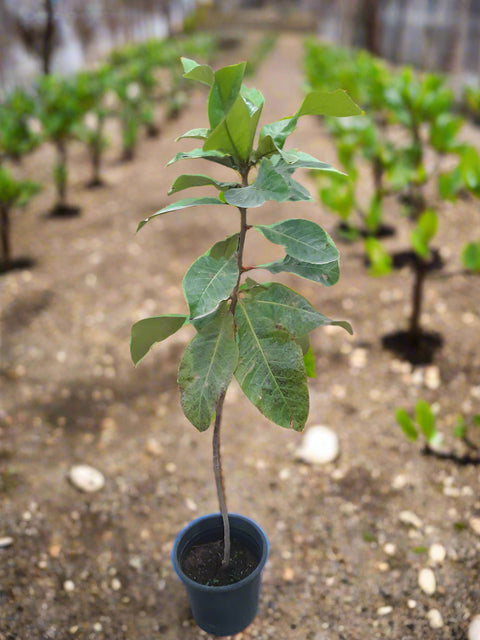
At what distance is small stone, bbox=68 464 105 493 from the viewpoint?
1941 mm

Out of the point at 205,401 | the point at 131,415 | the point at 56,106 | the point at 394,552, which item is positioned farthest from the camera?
the point at 56,106

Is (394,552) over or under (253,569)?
under

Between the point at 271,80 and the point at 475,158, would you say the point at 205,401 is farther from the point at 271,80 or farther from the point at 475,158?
the point at 271,80

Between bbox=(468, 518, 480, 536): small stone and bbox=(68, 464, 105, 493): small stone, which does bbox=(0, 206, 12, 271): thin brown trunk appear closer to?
bbox=(68, 464, 105, 493): small stone

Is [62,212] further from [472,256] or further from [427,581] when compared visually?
[427,581]

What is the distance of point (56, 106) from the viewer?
4.08 m

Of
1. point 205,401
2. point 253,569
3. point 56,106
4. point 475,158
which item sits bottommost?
point 253,569

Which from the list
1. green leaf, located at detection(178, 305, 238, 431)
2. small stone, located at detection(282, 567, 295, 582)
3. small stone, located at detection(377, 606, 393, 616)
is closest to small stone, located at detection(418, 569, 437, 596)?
small stone, located at detection(377, 606, 393, 616)

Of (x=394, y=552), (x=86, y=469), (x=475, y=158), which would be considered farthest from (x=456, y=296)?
(x=86, y=469)

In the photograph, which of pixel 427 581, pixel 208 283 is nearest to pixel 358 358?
pixel 427 581

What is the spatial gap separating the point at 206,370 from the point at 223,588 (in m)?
0.52

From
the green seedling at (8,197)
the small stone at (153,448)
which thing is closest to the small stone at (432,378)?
the small stone at (153,448)

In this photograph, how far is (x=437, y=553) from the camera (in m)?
1.66

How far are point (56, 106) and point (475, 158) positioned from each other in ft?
10.5
